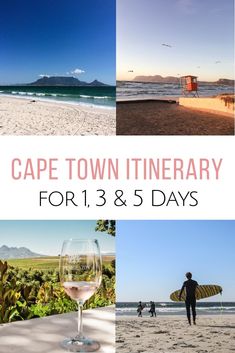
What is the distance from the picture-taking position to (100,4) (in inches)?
120

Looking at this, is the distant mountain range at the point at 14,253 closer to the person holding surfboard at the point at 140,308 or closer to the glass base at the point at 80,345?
the person holding surfboard at the point at 140,308

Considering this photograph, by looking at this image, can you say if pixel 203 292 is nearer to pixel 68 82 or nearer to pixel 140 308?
pixel 140 308

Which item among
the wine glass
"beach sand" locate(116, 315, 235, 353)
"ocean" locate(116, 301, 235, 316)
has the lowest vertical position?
"beach sand" locate(116, 315, 235, 353)

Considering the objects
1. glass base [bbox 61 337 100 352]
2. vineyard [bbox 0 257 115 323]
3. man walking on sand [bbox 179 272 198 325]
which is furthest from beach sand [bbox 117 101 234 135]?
glass base [bbox 61 337 100 352]

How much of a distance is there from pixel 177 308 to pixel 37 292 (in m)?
1.01

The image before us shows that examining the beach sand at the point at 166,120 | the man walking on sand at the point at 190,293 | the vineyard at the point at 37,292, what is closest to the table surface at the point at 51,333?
the man walking on sand at the point at 190,293

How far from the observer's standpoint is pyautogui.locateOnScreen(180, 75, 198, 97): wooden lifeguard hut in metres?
2.44

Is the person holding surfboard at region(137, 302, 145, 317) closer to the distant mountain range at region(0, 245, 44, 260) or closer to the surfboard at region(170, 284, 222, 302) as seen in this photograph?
the surfboard at region(170, 284, 222, 302)

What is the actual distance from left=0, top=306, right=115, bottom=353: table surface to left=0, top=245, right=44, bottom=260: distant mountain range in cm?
149

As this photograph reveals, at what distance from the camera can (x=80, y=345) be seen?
2.96 ft

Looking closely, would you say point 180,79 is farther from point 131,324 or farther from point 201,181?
point 131,324

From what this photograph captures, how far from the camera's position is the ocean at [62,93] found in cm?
305

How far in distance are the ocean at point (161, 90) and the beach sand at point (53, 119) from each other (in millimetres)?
208

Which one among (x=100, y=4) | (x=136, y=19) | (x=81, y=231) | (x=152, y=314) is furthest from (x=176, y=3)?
(x=152, y=314)
